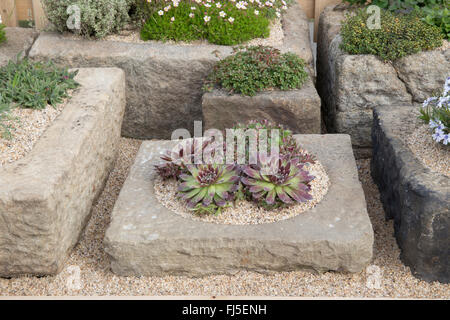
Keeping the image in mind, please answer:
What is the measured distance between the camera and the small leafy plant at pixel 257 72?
14.7ft

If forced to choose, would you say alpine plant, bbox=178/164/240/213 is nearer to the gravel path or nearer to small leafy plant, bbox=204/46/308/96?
the gravel path

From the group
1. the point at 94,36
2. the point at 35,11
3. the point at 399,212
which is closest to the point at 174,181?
the point at 399,212

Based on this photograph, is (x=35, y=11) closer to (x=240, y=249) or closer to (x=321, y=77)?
(x=321, y=77)

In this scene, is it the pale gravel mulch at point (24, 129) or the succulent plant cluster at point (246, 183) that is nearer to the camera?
the succulent plant cluster at point (246, 183)

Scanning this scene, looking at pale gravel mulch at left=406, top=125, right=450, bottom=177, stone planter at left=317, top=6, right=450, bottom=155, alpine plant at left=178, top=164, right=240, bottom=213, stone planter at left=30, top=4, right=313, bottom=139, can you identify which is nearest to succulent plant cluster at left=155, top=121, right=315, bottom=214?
alpine plant at left=178, top=164, right=240, bottom=213

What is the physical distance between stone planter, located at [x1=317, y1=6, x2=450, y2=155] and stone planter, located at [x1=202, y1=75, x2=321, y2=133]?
0.33 metres

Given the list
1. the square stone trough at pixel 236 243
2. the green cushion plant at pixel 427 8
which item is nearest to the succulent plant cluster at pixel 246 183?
the square stone trough at pixel 236 243

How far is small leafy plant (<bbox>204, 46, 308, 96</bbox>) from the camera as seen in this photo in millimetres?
4480

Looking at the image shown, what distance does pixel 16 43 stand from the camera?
541cm

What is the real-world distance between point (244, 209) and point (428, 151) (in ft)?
4.07

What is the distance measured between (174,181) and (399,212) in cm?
142

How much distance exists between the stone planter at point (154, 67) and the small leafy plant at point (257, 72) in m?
0.25

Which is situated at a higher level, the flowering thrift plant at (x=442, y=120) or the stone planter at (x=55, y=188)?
the flowering thrift plant at (x=442, y=120)

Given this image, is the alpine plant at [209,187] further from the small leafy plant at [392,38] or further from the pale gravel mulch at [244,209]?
the small leafy plant at [392,38]
